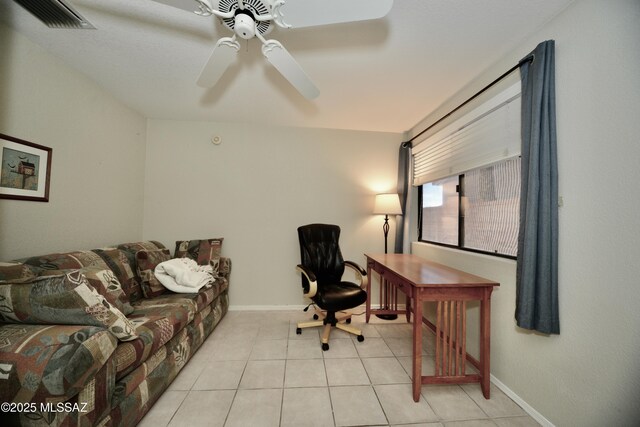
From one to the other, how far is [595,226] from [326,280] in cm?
210

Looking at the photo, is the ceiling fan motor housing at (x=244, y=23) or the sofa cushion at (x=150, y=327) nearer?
the ceiling fan motor housing at (x=244, y=23)

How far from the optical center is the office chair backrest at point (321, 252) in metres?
2.65

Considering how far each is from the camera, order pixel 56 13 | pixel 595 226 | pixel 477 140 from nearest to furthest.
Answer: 1. pixel 595 226
2. pixel 56 13
3. pixel 477 140

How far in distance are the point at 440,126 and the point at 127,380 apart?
10.7 feet

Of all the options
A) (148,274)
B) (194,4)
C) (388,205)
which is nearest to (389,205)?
(388,205)

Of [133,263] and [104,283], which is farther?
[133,263]

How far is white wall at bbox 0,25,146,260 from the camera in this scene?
1.64 m

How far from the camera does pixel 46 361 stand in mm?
929

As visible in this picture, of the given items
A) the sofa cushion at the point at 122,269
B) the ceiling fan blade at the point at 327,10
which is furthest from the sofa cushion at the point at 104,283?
the ceiling fan blade at the point at 327,10

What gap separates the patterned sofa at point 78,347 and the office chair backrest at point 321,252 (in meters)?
1.27

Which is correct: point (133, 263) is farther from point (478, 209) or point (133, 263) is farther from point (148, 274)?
point (478, 209)

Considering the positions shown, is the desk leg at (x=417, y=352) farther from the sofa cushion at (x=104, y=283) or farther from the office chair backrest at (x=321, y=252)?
the sofa cushion at (x=104, y=283)

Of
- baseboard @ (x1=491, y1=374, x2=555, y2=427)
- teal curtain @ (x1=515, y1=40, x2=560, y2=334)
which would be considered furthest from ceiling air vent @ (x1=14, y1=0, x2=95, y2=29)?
baseboard @ (x1=491, y1=374, x2=555, y2=427)

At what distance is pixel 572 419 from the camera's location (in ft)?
4.10
